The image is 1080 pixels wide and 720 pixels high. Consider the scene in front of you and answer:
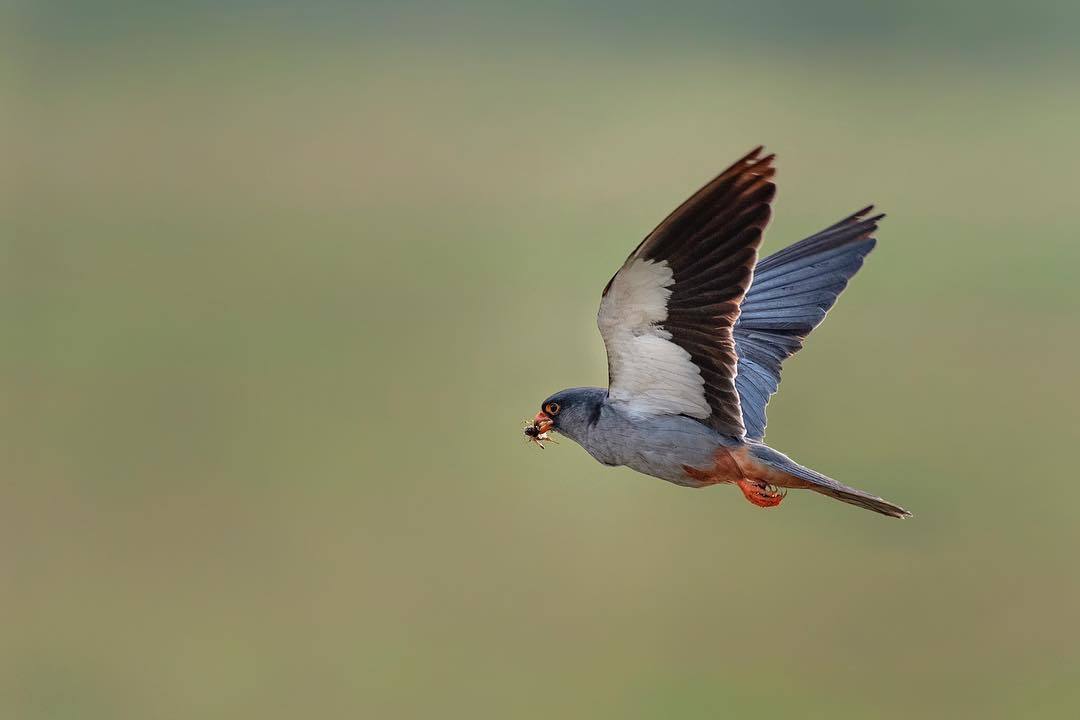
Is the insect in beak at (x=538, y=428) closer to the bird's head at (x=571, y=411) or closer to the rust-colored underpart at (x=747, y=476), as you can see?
the bird's head at (x=571, y=411)

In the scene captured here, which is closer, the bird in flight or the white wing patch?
the bird in flight

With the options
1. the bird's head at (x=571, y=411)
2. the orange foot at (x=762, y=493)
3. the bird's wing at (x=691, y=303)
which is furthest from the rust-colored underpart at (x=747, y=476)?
the bird's head at (x=571, y=411)

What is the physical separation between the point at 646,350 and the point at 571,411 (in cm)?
52

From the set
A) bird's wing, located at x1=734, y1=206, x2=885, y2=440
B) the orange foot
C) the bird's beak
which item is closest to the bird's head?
the bird's beak

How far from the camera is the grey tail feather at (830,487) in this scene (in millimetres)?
5832

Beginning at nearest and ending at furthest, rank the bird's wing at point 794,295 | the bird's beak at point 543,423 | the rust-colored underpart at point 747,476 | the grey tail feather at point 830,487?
the grey tail feather at point 830,487, the rust-colored underpart at point 747,476, the bird's beak at point 543,423, the bird's wing at point 794,295

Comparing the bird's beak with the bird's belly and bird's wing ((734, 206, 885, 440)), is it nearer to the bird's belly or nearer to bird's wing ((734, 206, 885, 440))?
the bird's belly

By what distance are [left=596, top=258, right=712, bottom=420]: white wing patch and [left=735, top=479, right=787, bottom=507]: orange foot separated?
387mm

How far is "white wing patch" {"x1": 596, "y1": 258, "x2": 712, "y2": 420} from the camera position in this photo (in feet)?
19.4

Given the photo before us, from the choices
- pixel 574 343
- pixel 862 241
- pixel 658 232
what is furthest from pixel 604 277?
pixel 658 232

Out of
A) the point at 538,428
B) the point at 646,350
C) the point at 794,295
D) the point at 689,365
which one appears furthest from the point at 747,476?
the point at 794,295

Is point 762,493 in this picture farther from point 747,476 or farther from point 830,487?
point 830,487

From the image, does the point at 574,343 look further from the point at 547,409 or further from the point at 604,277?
the point at 547,409

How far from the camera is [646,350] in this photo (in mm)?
6102
